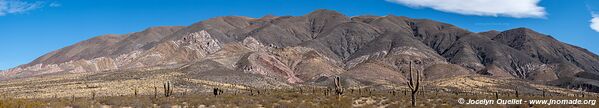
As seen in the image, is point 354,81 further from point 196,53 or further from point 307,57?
point 196,53

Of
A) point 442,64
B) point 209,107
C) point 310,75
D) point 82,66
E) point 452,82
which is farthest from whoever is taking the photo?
point 82,66

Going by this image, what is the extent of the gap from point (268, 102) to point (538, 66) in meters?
171

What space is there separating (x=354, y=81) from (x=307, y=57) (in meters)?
37.7

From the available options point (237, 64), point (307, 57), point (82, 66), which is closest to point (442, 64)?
point (307, 57)

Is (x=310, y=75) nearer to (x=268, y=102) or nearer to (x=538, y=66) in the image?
(x=538, y=66)

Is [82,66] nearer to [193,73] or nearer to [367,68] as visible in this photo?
[193,73]

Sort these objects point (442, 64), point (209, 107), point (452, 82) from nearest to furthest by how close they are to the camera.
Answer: point (209, 107)
point (452, 82)
point (442, 64)

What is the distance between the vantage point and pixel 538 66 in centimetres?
19312

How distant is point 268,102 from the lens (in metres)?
43.1

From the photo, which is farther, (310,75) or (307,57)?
(307,57)

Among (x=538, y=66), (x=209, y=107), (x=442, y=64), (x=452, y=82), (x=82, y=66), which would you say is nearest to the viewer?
(x=209, y=107)

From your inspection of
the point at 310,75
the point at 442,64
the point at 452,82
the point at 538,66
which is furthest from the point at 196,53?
the point at 538,66

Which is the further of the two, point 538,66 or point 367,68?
point 538,66

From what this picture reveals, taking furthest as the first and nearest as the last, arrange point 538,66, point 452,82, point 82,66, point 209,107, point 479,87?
1. point 538,66
2. point 82,66
3. point 452,82
4. point 479,87
5. point 209,107
